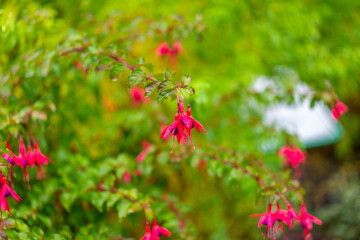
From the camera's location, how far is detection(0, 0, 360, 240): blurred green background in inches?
50.2

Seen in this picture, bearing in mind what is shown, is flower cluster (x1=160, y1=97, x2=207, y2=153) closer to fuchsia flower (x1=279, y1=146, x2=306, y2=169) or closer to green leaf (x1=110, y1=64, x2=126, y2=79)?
green leaf (x1=110, y1=64, x2=126, y2=79)

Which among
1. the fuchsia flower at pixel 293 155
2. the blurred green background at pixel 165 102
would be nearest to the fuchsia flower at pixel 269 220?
the blurred green background at pixel 165 102

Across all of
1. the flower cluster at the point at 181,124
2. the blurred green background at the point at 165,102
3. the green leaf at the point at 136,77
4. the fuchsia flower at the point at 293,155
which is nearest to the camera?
the flower cluster at the point at 181,124

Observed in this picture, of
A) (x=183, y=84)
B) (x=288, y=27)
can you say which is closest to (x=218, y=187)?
(x=288, y=27)

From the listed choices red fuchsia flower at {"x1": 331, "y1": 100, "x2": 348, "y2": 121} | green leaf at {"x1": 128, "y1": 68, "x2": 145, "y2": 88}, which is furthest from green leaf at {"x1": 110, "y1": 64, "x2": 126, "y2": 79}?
red fuchsia flower at {"x1": 331, "y1": 100, "x2": 348, "y2": 121}

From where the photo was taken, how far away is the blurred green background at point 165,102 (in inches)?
50.2

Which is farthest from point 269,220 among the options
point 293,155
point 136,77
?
point 293,155

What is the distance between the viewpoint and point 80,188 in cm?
128

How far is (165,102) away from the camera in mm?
2057

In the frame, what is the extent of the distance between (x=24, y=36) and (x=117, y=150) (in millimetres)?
748

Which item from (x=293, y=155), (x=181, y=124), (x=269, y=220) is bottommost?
(x=293, y=155)

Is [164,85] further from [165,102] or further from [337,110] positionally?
[165,102]

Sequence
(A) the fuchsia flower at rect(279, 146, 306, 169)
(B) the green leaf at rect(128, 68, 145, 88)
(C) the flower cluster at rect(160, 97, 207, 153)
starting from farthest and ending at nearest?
(A) the fuchsia flower at rect(279, 146, 306, 169) → (B) the green leaf at rect(128, 68, 145, 88) → (C) the flower cluster at rect(160, 97, 207, 153)

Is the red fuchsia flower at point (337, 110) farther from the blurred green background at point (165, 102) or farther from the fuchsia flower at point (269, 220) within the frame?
the fuchsia flower at point (269, 220)
